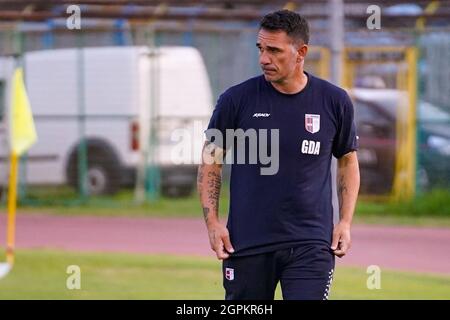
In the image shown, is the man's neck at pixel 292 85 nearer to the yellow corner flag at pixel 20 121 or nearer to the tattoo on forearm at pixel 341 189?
the tattoo on forearm at pixel 341 189

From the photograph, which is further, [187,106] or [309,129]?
[187,106]

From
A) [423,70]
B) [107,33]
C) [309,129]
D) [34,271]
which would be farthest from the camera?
[107,33]

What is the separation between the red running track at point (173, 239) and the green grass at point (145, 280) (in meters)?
1.14

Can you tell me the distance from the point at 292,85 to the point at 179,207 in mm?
12971

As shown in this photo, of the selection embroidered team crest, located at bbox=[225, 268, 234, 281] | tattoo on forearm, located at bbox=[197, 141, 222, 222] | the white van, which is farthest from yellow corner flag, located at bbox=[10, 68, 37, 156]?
the white van

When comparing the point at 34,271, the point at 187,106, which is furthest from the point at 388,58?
the point at 34,271

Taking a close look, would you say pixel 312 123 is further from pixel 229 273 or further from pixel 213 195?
pixel 229 273

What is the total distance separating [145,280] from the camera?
11602 mm

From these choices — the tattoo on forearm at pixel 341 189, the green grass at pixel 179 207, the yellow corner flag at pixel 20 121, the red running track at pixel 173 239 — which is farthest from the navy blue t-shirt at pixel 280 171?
the green grass at pixel 179 207

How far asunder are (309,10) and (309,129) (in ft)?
44.2

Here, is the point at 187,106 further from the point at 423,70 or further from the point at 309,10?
the point at 423,70

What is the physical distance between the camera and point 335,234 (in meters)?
6.29

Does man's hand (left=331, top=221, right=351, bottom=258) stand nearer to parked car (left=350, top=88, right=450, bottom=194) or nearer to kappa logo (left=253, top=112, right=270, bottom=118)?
kappa logo (left=253, top=112, right=270, bottom=118)

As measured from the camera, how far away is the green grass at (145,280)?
34.8ft
